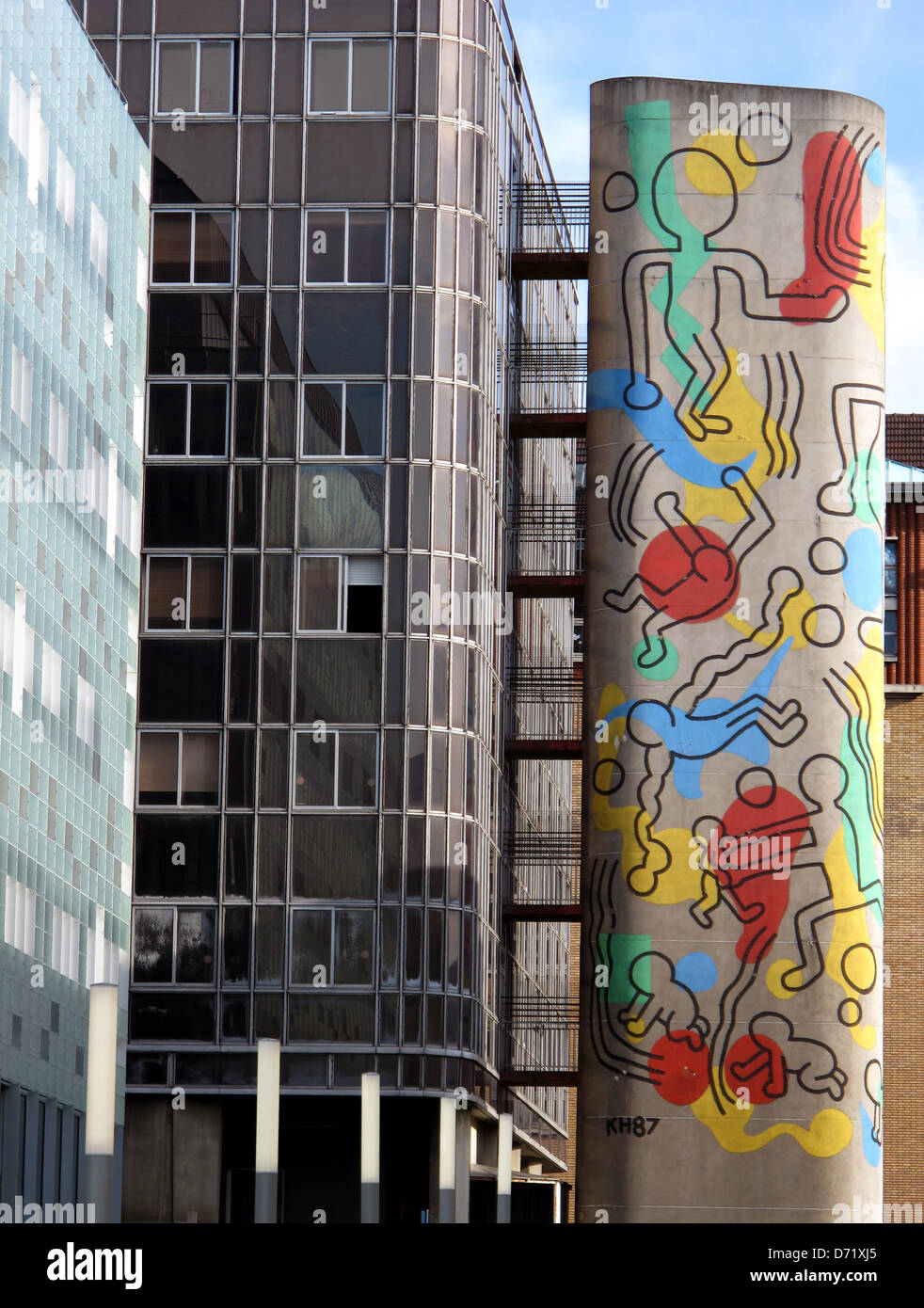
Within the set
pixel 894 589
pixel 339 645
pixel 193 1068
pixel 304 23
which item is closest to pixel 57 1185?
pixel 193 1068

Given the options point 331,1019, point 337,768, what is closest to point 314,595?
point 337,768

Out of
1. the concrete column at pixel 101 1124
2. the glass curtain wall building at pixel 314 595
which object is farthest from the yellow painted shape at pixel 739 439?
the concrete column at pixel 101 1124

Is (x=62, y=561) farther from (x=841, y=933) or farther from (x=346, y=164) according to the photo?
(x=841, y=933)

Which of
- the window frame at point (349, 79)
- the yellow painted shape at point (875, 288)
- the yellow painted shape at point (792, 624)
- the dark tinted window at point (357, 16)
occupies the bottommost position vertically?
the yellow painted shape at point (792, 624)

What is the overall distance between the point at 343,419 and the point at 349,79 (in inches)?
384

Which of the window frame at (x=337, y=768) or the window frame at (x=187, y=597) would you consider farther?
the window frame at (x=187, y=597)

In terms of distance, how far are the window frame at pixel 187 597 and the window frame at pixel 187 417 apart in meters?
2.67

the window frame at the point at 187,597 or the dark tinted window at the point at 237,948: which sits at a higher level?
the window frame at the point at 187,597

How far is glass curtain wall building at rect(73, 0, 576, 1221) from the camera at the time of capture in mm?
58938

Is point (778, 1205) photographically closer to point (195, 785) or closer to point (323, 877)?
point (323, 877)

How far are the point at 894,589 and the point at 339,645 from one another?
140ft

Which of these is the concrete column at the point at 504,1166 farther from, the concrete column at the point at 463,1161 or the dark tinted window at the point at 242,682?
the dark tinted window at the point at 242,682

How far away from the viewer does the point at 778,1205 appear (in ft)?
186

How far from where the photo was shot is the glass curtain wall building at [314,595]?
58938mm
